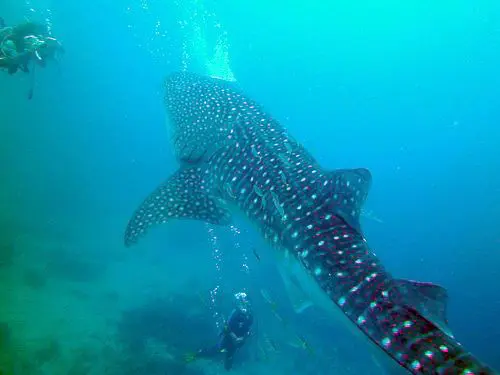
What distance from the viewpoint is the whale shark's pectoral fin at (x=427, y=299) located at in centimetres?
272

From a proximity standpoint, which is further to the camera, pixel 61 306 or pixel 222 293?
pixel 222 293

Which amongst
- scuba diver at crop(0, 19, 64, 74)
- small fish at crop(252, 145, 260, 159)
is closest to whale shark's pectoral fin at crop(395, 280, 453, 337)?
small fish at crop(252, 145, 260, 159)

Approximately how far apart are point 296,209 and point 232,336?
23.3 ft

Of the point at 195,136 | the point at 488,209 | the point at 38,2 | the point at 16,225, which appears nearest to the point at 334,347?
the point at 195,136

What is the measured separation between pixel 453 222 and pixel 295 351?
21747 mm

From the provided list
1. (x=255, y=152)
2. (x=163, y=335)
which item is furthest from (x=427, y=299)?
(x=163, y=335)

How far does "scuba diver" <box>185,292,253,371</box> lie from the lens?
32.5 feet

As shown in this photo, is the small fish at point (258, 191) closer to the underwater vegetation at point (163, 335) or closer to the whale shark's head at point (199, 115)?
the whale shark's head at point (199, 115)

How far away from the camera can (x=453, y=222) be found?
29219 mm

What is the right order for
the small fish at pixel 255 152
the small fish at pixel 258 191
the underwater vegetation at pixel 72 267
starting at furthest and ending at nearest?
the underwater vegetation at pixel 72 267
the small fish at pixel 255 152
the small fish at pixel 258 191

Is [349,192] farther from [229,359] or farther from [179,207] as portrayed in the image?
[229,359]

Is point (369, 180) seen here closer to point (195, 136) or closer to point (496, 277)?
point (195, 136)

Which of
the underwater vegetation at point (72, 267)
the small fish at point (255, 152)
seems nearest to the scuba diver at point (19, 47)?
the small fish at point (255, 152)

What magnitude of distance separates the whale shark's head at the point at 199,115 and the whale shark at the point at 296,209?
0.03 meters
